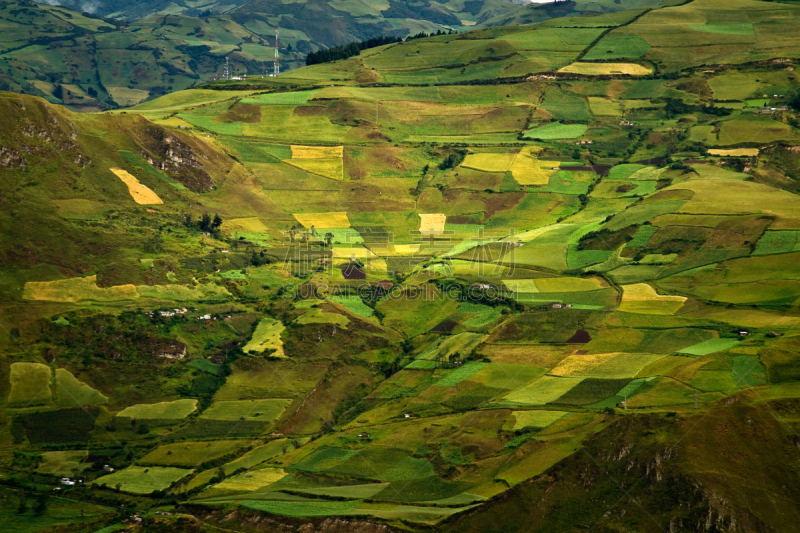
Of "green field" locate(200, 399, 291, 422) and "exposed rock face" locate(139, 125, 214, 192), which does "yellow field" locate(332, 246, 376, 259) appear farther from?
"green field" locate(200, 399, 291, 422)

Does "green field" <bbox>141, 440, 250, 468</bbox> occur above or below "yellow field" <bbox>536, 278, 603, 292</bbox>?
below

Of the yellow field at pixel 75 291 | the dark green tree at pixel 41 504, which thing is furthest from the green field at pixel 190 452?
the yellow field at pixel 75 291

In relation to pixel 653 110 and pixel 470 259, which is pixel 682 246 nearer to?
pixel 470 259

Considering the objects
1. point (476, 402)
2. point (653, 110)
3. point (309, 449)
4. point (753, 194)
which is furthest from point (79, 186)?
point (653, 110)

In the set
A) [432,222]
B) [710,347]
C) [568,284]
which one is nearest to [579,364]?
[710,347]

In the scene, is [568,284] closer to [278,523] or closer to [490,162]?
[490,162]

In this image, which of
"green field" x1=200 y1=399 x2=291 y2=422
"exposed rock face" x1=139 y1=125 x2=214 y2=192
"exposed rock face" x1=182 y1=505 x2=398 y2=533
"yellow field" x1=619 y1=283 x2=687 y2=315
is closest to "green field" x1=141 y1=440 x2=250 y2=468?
"green field" x1=200 y1=399 x2=291 y2=422

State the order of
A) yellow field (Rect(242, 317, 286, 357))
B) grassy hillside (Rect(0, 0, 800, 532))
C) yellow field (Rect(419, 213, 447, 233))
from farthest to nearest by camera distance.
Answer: yellow field (Rect(419, 213, 447, 233)) < yellow field (Rect(242, 317, 286, 357)) < grassy hillside (Rect(0, 0, 800, 532))
